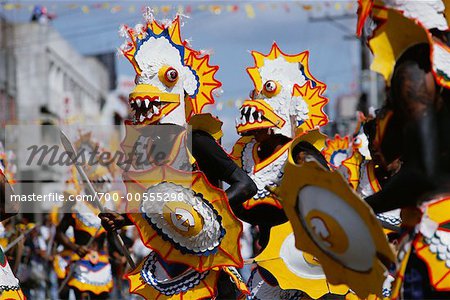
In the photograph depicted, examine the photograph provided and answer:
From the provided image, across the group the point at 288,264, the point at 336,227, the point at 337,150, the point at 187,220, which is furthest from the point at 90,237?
the point at 336,227

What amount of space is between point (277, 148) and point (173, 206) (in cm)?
170

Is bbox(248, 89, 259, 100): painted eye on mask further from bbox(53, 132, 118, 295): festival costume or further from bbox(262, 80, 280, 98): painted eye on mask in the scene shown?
bbox(53, 132, 118, 295): festival costume

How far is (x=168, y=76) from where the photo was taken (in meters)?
7.16

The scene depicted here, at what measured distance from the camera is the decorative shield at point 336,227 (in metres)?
4.43

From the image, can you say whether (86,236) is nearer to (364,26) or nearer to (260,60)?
(260,60)

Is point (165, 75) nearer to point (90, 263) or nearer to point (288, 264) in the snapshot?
point (288, 264)

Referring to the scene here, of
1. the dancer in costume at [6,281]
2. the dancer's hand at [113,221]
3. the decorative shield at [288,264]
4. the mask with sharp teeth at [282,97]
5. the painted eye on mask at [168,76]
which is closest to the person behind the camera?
the dancer in costume at [6,281]

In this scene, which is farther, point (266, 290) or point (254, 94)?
A: point (254, 94)

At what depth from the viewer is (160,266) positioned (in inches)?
264

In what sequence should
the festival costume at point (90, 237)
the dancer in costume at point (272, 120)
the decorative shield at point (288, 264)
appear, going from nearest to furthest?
the decorative shield at point (288, 264), the dancer in costume at point (272, 120), the festival costume at point (90, 237)

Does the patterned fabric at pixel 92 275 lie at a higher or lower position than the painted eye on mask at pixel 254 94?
lower

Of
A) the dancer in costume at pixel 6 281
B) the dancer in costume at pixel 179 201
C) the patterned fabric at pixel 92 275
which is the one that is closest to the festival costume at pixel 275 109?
the dancer in costume at pixel 179 201

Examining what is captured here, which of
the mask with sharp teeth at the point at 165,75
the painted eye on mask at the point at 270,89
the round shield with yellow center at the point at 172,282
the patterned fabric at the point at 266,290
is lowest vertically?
the patterned fabric at the point at 266,290

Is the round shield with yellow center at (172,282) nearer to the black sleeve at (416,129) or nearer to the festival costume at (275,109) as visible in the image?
the festival costume at (275,109)
